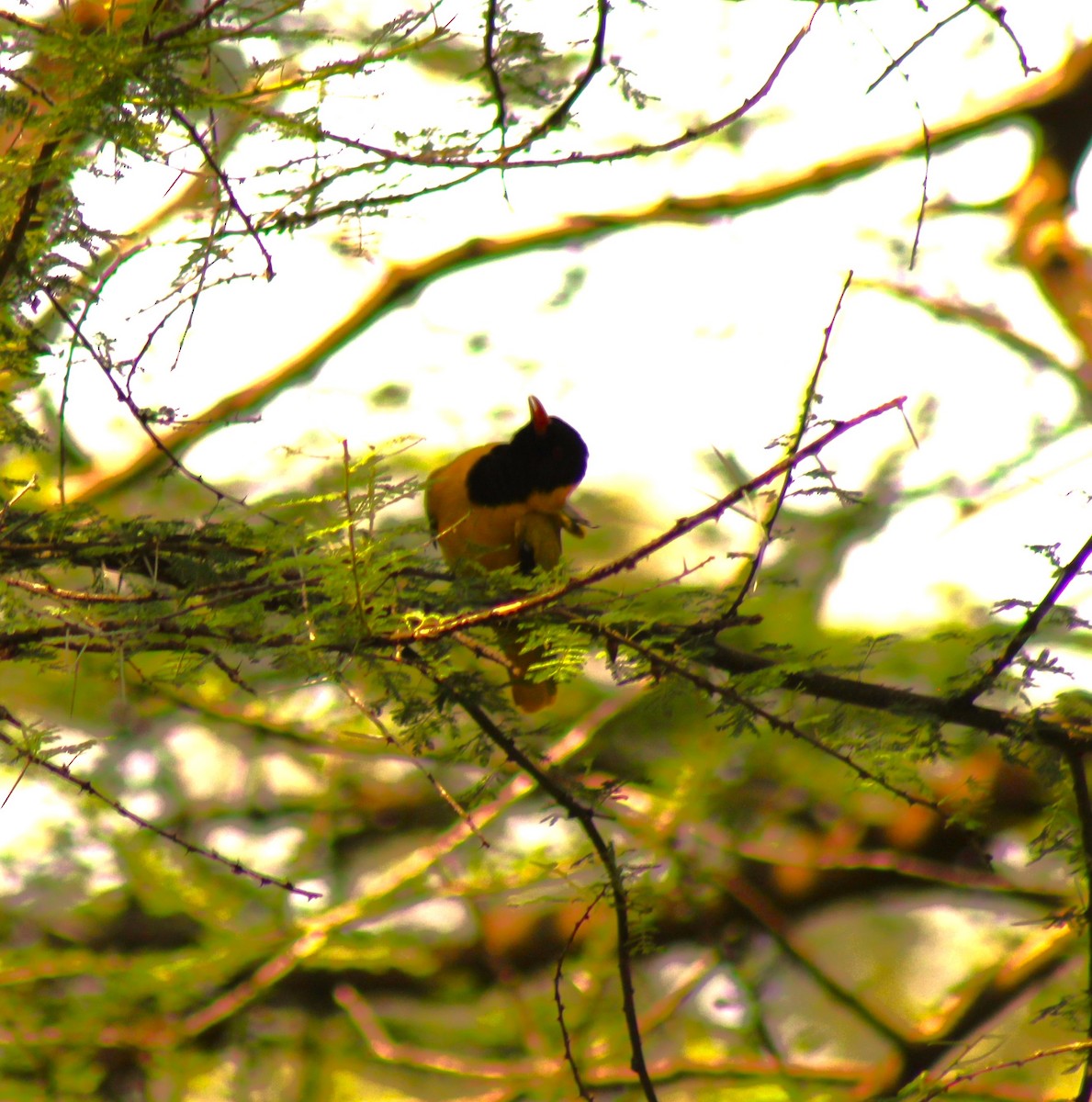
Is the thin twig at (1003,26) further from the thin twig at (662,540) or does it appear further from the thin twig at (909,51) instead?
the thin twig at (662,540)

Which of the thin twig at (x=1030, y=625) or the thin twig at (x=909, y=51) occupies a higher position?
the thin twig at (x=909, y=51)

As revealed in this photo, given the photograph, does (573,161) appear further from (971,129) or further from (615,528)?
(971,129)

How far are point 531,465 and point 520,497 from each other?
0.09 metres

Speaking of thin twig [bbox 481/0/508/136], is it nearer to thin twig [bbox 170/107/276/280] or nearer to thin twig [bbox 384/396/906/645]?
thin twig [bbox 170/107/276/280]

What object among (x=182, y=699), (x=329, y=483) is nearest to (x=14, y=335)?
(x=329, y=483)

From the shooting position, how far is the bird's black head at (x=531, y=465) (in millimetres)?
2305

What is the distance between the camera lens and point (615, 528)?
4.03 meters

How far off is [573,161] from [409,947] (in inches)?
144

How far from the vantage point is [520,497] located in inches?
90.7

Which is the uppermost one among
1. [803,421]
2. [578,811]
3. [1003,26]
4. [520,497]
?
[520,497]

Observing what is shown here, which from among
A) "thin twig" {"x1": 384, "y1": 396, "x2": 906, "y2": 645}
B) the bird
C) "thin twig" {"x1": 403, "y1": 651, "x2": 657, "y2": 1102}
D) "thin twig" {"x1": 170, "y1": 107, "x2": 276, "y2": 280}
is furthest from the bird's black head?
"thin twig" {"x1": 384, "y1": 396, "x2": 906, "y2": 645}

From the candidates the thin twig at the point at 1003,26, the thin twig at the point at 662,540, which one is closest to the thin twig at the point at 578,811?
the thin twig at the point at 662,540

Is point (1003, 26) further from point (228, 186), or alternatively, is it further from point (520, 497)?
point (520, 497)

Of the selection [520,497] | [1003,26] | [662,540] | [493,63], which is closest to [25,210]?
[493,63]
